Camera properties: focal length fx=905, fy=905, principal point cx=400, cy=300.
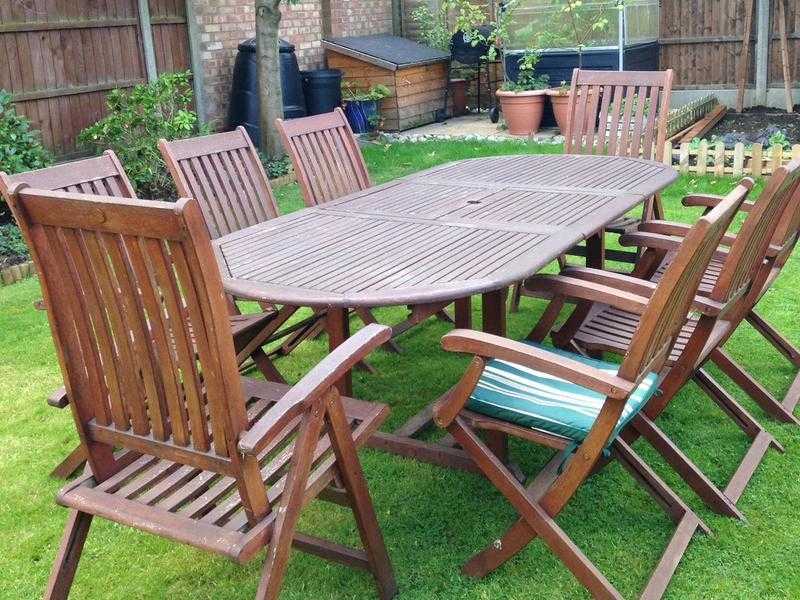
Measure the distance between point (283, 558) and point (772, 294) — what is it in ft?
11.6

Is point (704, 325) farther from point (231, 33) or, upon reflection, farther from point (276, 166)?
point (231, 33)

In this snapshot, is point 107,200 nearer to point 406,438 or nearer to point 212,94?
point 406,438

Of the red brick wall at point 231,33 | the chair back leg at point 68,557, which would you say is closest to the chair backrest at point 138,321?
the chair back leg at point 68,557

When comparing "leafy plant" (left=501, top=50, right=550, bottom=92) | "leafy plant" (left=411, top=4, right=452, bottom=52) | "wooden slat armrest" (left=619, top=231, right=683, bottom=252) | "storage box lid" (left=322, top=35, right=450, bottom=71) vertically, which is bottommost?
"wooden slat armrest" (left=619, top=231, right=683, bottom=252)

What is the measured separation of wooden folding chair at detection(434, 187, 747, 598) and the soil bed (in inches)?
246

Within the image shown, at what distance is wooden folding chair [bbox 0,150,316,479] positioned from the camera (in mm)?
3072

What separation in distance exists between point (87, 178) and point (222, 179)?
0.73m

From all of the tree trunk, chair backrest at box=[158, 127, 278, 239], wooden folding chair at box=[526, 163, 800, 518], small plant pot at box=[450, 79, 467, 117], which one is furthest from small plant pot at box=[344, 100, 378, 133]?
wooden folding chair at box=[526, 163, 800, 518]

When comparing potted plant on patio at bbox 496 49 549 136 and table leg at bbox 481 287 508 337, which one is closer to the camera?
table leg at bbox 481 287 508 337

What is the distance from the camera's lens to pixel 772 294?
184 inches

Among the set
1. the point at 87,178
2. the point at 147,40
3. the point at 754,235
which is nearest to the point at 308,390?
the point at 754,235

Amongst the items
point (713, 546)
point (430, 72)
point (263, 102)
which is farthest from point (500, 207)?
point (430, 72)

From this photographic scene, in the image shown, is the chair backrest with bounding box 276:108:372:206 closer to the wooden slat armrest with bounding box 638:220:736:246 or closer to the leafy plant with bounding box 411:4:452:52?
the wooden slat armrest with bounding box 638:220:736:246

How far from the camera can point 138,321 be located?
6.28 ft
